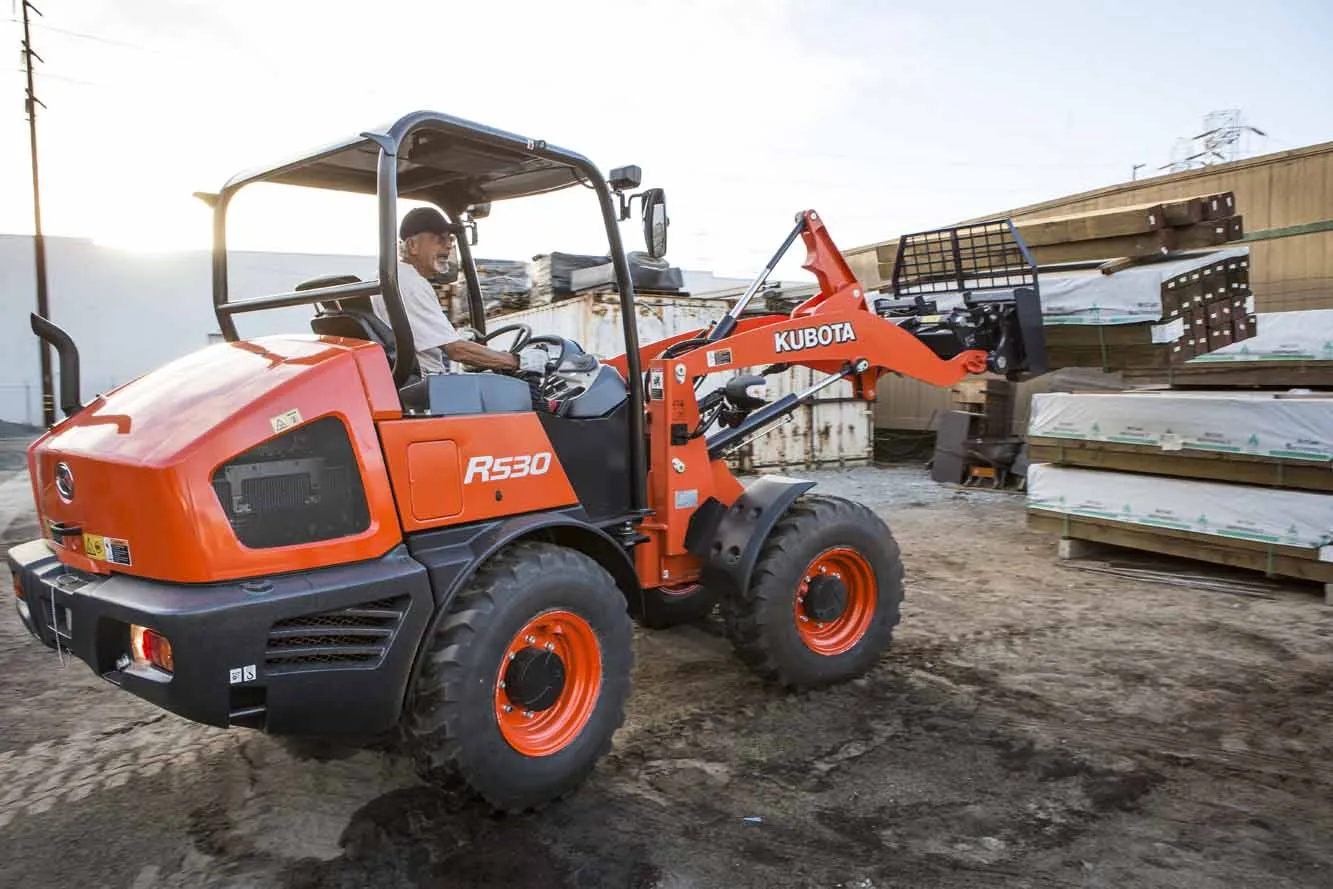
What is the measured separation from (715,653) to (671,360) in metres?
1.74

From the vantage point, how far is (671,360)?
164 inches

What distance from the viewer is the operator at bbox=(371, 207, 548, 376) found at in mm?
3445

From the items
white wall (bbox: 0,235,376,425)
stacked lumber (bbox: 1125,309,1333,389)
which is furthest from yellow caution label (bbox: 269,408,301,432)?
white wall (bbox: 0,235,376,425)

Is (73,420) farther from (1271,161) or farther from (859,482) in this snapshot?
(1271,161)

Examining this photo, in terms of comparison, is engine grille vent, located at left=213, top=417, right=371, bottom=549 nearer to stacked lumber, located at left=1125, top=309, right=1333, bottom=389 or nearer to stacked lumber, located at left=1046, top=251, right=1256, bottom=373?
stacked lumber, located at left=1046, top=251, right=1256, bottom=373

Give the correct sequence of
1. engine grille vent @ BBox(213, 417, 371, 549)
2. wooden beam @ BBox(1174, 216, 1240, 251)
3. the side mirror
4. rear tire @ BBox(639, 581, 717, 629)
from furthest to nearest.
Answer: wooden beam @ BBox(1174, 216, 1240, 251), rear tire @ BBox(639, 581, 717, 629), the side mirror, engine grille vent @ BBox(213, 417, 371, 549)

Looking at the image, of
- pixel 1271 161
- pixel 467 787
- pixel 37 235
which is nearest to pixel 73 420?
pixel 467 787

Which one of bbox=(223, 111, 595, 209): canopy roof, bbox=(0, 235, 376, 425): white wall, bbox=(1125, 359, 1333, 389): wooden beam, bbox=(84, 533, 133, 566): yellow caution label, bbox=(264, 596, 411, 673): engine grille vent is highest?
bbox=(0, 235, 376, 425): white wall

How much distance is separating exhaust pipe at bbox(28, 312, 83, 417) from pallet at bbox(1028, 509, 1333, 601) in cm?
675

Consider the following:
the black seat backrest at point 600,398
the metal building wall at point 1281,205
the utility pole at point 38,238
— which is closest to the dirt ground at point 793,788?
the black seat backrest at point 600,398

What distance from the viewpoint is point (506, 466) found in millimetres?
3293

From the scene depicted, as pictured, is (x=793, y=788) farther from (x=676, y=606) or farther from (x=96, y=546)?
(x=96, y=546)

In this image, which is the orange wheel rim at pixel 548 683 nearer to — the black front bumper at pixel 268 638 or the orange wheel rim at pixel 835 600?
the black front bumper at pixel 268 638

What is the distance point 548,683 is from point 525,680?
105mm
